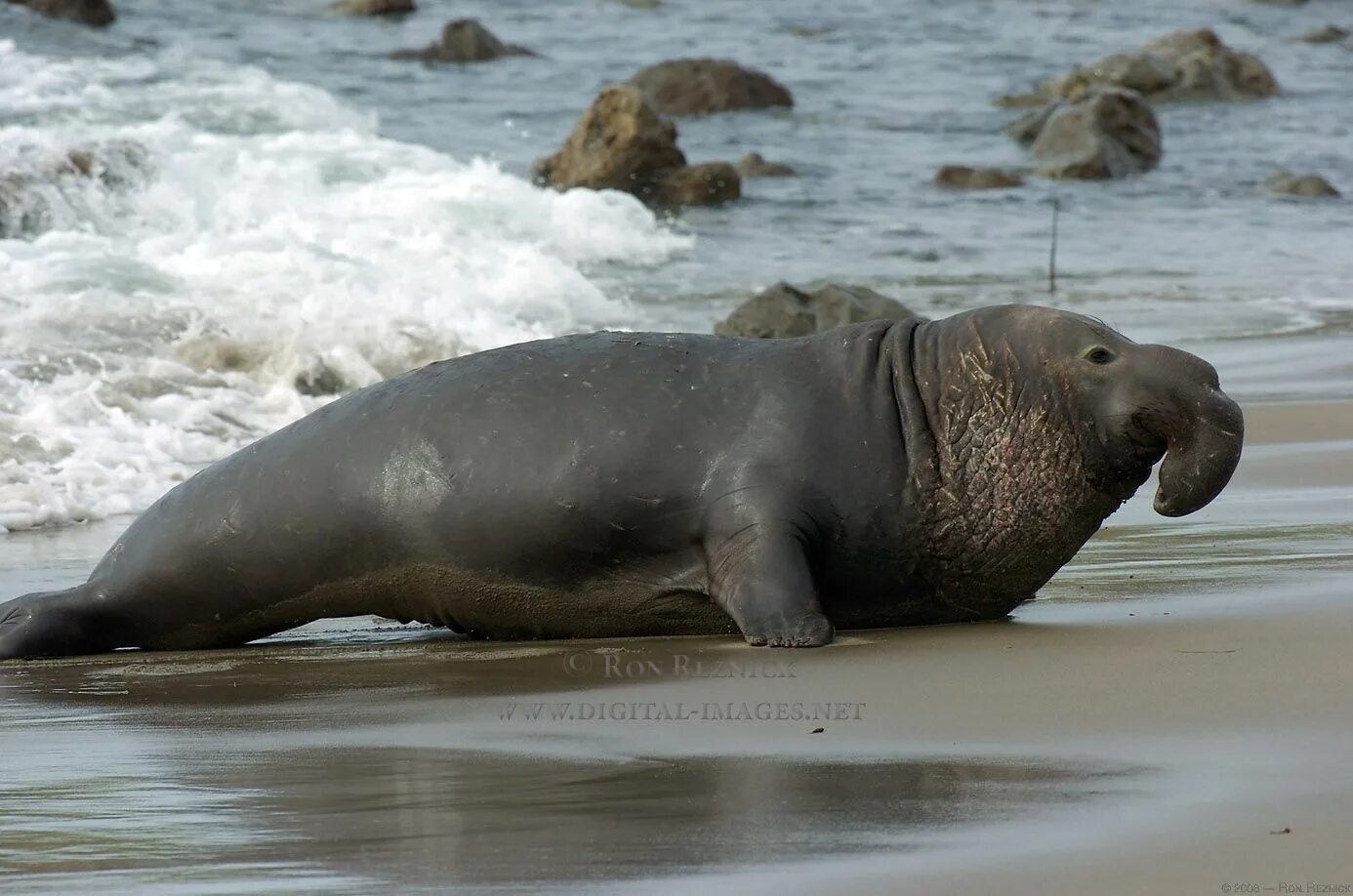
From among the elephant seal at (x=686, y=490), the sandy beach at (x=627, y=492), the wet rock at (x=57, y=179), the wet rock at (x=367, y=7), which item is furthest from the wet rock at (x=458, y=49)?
the elephant seal at (x=686, y=490)

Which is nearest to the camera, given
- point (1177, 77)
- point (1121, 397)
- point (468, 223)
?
point (1121, 397)

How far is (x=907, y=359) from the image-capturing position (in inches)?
233

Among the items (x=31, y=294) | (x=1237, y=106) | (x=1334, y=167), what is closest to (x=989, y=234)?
(x=1334, y=167)

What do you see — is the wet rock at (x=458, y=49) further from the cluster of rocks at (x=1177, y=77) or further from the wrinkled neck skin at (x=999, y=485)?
the wrinkled neck skin at (x=999, y=485)

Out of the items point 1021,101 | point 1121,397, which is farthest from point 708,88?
point 1121,397

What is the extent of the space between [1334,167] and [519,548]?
2068cm

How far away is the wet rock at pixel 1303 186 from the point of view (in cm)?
2209

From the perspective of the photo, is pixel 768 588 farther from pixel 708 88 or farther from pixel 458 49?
pixel 458 49

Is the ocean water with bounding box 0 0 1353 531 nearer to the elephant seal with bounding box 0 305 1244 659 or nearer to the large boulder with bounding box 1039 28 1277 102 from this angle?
the large boulder with bounding box 1039 28 1277 102

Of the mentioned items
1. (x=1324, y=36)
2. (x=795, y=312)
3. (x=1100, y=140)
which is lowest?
(x=1324, y=36)

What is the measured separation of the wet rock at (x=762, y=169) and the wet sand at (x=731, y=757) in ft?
58.9

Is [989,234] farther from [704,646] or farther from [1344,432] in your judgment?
[704,646]

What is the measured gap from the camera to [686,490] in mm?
5641

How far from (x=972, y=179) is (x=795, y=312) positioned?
1164cm
